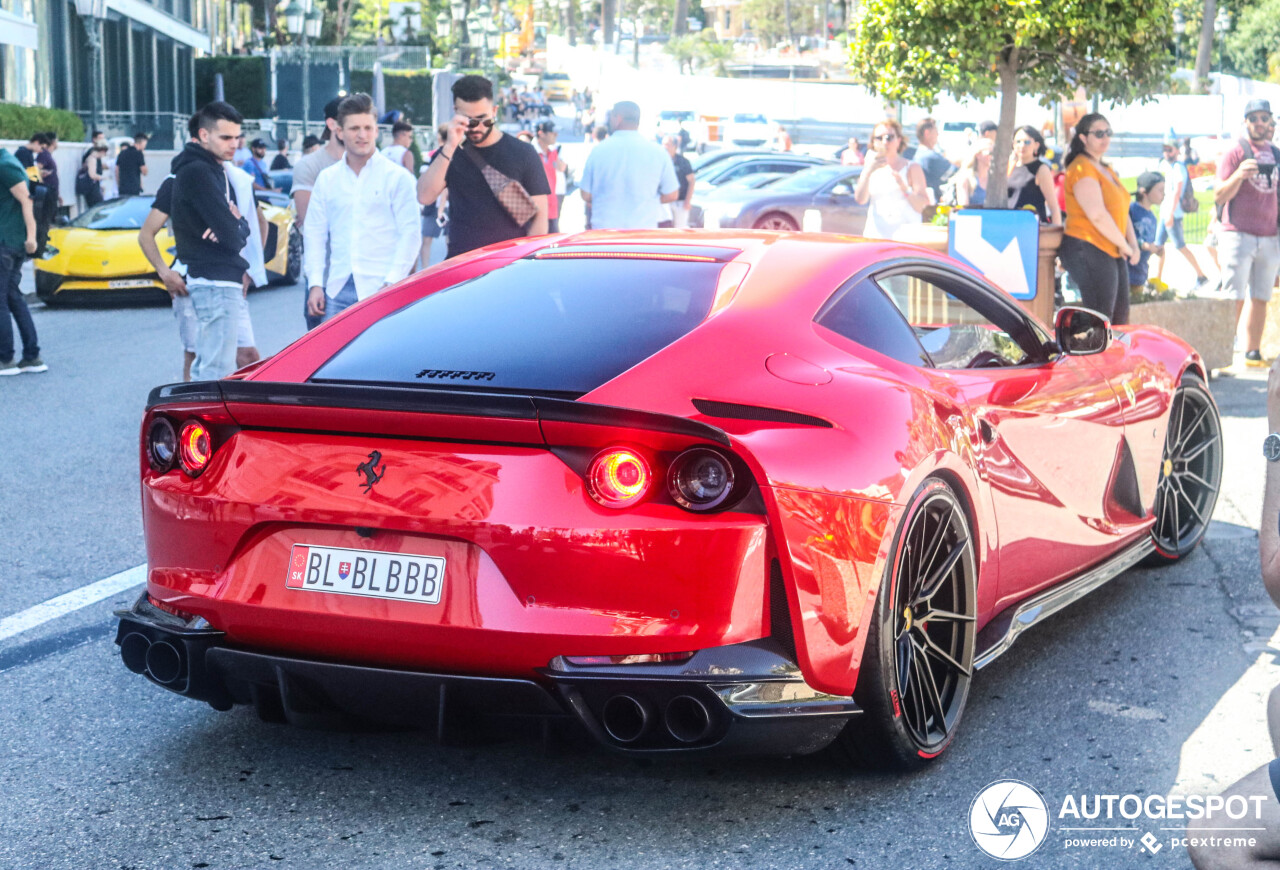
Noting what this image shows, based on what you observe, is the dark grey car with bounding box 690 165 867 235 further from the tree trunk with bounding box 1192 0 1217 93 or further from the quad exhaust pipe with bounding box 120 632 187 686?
the tree trunk with bounding box 1192 0 1217 93

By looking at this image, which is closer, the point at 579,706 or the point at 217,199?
the point at 579,706

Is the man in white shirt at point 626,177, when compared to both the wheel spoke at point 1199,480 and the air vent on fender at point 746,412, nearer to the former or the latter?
the wheel spoke at point 1199,480

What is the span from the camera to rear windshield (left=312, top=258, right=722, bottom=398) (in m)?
3.70

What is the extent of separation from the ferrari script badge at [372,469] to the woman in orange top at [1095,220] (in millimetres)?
7299

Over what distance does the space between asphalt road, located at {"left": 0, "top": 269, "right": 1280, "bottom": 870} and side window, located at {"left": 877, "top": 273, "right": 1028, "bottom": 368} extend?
0.98 meters

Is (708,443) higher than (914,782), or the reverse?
(708,443)

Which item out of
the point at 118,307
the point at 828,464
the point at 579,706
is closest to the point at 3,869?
the point at 579,706

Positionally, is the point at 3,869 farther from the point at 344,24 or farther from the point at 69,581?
the point at 344,24

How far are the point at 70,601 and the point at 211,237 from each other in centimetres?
326

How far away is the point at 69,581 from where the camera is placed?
5848 millimetres

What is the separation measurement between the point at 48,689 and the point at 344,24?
78984 mm

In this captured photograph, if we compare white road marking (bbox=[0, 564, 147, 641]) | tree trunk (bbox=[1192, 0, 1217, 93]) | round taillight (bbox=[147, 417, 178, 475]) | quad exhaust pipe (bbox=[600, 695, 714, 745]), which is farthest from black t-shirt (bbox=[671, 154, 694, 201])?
tree trunk (bbox=[1192, 0, 1217, 93])

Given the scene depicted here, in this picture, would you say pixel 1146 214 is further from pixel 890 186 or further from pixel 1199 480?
pixel 1199 480

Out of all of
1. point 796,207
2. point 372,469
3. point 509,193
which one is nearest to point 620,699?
point 372,469
